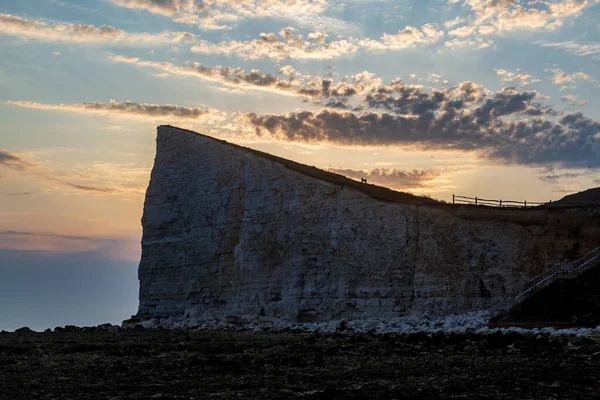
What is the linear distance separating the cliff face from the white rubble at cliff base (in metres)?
1.81

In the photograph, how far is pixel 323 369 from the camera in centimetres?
1291

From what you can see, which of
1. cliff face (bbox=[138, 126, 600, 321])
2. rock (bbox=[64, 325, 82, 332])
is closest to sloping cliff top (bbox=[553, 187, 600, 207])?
cliff face (bbox=[138, 126, 600, 321])

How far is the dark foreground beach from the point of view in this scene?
10.1 metres

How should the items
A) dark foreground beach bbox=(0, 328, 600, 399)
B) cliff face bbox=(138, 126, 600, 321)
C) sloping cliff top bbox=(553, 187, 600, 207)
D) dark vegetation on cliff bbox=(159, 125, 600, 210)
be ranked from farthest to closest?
1. sloping cliff top bbox=(553, 187, 600, 207)
2. dark vegetation on cliff bbox=(159, 125, 600, 210)
3. cliff face bbox=(138, 126, 600, 321)
4. dark foreground beach bbox=(0, 328, 600, 399)

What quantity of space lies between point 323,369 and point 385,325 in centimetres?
1151

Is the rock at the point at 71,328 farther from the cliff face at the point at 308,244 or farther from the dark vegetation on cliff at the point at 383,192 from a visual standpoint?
the dark vegetation on cliff at the point at 383,192

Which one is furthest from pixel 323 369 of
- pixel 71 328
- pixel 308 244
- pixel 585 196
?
pixel 585 196

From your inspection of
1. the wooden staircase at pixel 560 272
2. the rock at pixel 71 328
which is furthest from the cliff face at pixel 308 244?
the rock at pixel 71 328

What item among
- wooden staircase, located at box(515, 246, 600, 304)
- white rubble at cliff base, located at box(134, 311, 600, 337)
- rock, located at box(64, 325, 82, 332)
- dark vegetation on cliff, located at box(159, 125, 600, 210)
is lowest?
rock, located at box(64, 325, 82, 332)

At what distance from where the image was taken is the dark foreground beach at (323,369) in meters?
10.1

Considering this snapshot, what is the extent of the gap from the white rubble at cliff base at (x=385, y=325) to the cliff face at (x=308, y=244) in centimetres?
181

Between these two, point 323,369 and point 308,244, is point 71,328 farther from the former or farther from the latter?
point 323,369

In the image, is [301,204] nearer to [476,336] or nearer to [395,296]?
[395,296]

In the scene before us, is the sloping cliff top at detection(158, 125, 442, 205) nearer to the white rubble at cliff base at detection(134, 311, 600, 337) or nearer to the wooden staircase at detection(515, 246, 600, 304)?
the wooden staircase at detection(515, 246, 600, 304)
